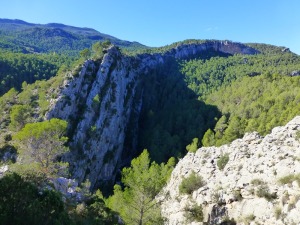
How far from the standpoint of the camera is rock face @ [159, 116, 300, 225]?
31105mm

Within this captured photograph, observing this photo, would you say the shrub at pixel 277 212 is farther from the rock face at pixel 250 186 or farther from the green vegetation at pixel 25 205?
the green vegetation at pixel 25 205

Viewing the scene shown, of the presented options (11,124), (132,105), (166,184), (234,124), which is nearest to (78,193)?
(166,184)

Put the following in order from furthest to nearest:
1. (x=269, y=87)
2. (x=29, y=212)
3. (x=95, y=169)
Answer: (x=269, y=87) < (x=95, y=169) < (x=29, y=212)

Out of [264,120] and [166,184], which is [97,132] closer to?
[166,184]

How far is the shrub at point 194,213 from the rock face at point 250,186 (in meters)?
0.45

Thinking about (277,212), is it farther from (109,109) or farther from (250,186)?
(109,109)

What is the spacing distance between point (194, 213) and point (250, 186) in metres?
8.14

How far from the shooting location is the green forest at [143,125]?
26281 mm

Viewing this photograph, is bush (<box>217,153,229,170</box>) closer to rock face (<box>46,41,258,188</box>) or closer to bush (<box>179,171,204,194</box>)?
bush (<box>179,171,204,194</box>)

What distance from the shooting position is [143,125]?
12212 cm

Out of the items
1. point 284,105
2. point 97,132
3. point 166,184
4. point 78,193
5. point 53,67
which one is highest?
point 53,67

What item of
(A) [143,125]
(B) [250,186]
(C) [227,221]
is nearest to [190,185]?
(C) [227,221]

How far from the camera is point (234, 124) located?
264 feet

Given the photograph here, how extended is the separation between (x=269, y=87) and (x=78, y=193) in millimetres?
91431
